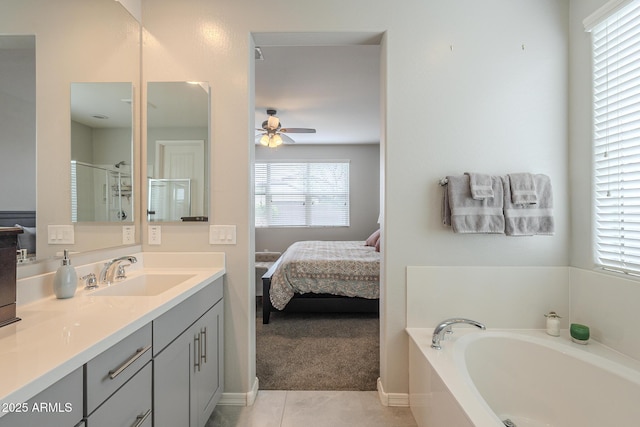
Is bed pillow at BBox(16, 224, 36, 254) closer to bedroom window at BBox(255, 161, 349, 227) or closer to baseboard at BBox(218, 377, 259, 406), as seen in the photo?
baseboard at BBox(218, 377, 259, 406)

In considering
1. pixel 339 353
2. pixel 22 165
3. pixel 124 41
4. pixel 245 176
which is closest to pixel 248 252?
pixel 245 176

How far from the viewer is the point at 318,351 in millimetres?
→ 2465

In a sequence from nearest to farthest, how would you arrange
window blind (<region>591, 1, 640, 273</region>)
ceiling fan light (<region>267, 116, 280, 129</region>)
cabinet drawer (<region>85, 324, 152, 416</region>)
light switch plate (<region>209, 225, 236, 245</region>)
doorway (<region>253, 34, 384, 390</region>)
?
1. cabinet drawer (<region>85, 324, 152, 416</region>)
2. window blind (<region>591, 1, 640, 273</region>)
3. light switch plate (<region>209, 225, 236, 245</region>)
4. doorway (<region>253, 34, 384, 390</region>)
5. ceiling fan light (<region>267, 116, 280, 129</region>)

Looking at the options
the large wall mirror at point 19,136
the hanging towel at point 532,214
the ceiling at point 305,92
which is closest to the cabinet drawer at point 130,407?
the large wall mirror at point 19,136

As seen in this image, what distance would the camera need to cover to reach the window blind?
1390 millimetres

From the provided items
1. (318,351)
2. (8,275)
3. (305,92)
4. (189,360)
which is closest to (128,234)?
(8,275)

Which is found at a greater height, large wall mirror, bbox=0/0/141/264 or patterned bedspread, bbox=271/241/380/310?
large wall mirror, bbox=0/0/141/264

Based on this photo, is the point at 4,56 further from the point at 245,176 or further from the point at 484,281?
the point at 484,281

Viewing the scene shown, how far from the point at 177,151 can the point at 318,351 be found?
199cm

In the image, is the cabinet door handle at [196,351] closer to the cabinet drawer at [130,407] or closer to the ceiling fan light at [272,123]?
the cabinet drawer at [130,407]

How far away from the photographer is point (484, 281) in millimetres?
1785

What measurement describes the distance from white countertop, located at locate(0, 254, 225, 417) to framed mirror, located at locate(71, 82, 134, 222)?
36 cm

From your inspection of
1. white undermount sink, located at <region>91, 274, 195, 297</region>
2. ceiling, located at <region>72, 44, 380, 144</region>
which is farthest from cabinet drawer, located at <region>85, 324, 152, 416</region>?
ceiling, located at <region>72, 44, 380, 144</region>

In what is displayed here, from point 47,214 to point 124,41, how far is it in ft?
3.78
